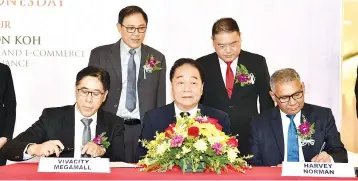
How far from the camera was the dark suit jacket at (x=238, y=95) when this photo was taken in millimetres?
5844

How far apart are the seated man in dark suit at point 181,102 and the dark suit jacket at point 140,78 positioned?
1.17 metres

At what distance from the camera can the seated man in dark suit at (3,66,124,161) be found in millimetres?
4613

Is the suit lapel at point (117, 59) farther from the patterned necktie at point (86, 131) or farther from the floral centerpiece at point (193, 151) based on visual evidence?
the floral centerpiece at point (193, 151)

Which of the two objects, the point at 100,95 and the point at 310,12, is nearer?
the point at 100,95

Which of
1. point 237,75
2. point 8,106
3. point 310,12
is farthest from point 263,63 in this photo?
point 8,106

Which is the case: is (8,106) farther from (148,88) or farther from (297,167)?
(297,167)

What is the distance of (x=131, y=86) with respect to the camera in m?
5.98

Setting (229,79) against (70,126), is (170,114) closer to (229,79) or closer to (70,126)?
(70,126)

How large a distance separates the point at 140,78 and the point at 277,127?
5.56 ft

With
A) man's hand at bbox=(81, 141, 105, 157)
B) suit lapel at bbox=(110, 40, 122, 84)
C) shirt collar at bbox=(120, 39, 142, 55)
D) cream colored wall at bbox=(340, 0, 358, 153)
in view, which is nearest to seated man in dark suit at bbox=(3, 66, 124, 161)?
man's hand at bbox=(81, 141, 105, 157)

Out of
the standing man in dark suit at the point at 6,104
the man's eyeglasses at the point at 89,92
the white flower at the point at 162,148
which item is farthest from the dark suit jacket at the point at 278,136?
the standing man in dark suit at the point at 6,104

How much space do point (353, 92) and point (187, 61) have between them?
2.24 meters

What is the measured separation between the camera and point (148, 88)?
6.04 m

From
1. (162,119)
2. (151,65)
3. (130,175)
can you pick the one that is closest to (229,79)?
(151,65)
